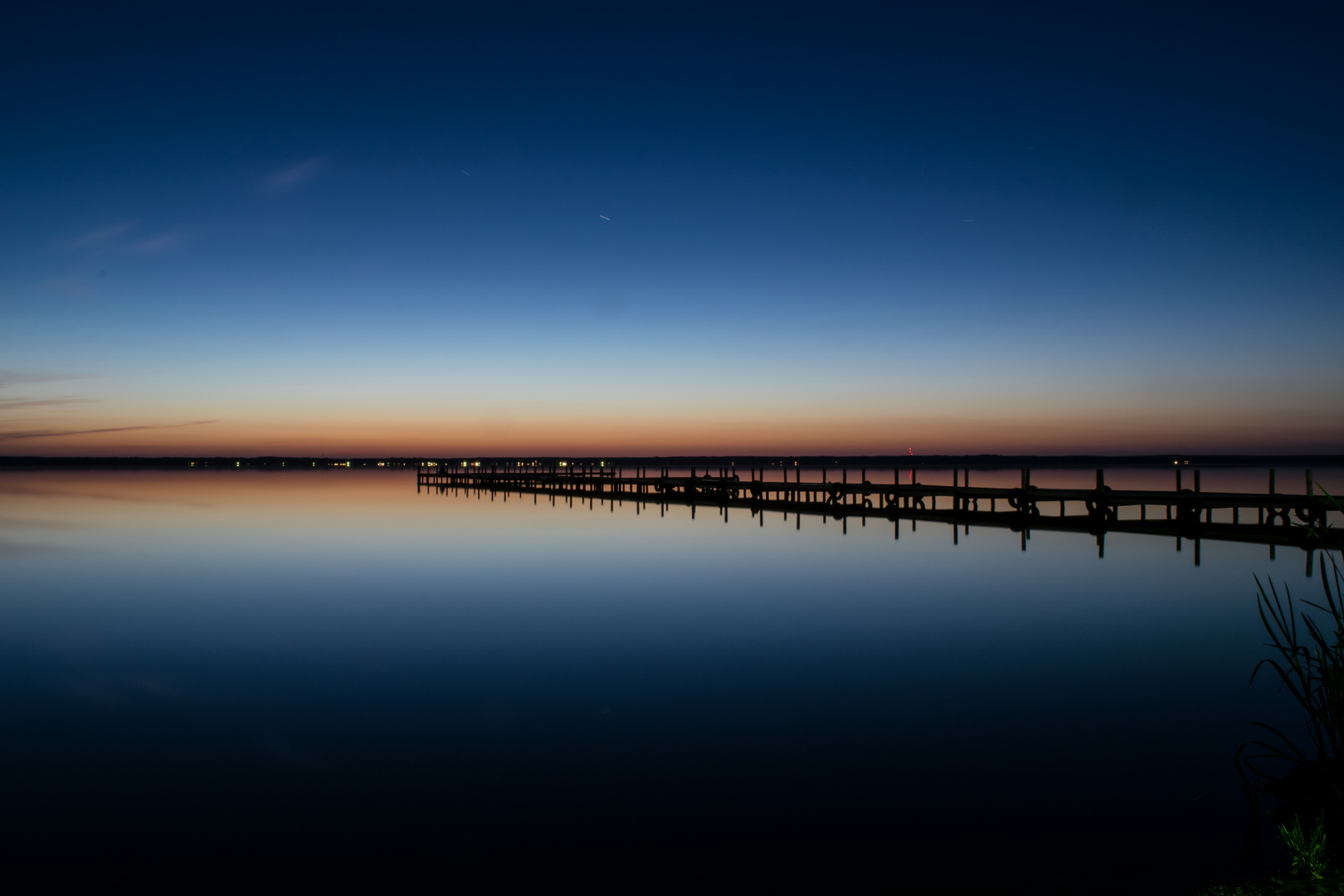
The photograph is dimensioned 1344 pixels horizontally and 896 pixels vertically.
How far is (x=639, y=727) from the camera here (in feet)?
34.7

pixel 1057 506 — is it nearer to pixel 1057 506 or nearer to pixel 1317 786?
pixel 1057 506

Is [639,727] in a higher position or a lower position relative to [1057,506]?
higher

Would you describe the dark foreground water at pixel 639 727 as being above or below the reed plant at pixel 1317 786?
below

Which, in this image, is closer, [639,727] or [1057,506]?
[639,727]

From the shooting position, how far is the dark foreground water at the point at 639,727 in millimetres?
7297

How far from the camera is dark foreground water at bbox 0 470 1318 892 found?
7.30 meters

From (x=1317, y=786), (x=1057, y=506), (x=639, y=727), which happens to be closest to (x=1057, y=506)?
(x=1057, y=506)

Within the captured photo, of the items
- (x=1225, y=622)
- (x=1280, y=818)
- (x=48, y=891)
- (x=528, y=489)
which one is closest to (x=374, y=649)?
(x=48, y=891)

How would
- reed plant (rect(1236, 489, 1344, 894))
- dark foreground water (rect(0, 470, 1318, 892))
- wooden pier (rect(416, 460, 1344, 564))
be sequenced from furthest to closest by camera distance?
wooden pier (rect(416, 460, 1344, 564)) → dark foreground water (rect(0, 470, 1318, 892)) → reed plant (rect(1236, 489, 1344, 894))

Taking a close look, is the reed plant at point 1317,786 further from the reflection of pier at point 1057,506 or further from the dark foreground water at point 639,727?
the reflection of pier at point 1057,506

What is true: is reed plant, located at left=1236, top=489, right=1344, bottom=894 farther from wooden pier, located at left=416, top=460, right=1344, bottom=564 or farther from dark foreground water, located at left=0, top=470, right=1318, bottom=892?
wooden pier, located at left=416, top=460, right=1344, bottom=564

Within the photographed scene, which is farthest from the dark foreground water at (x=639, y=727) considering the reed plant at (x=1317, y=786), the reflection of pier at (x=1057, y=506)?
the reflection of pier at (x=1057, y=506)

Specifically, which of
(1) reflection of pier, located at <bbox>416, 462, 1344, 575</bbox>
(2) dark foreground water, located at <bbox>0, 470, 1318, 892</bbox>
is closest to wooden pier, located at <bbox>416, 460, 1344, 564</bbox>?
(1) reflection of pier, located at <bbox>416, 462, 1344, 575</bbox>

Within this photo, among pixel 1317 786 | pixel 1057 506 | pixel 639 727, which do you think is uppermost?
pixel 1317 786
